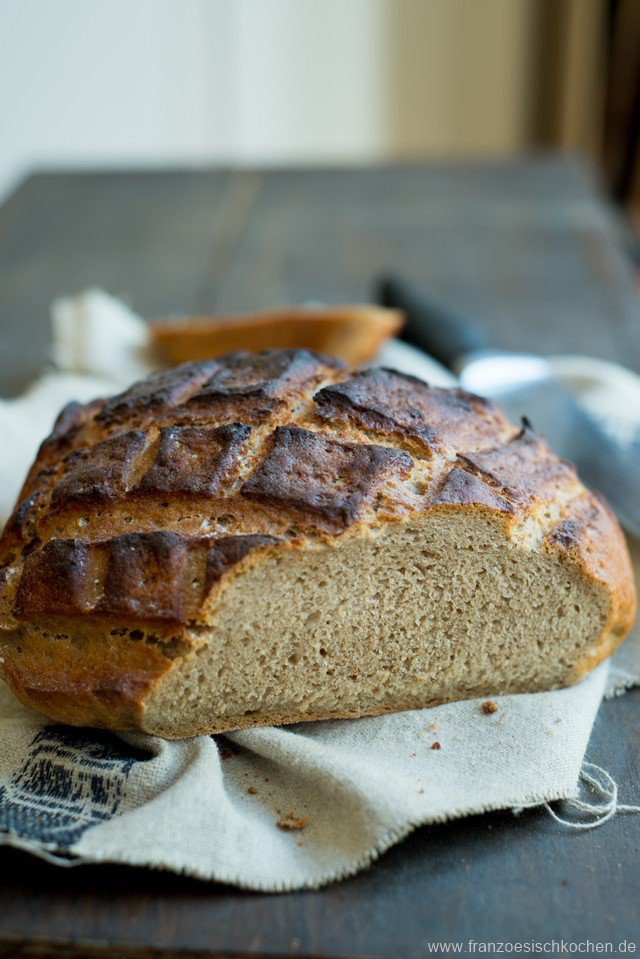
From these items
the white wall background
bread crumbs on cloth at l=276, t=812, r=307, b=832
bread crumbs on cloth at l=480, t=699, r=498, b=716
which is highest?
bread crumbs on cloth at l=276, t=812, r=307, b=832

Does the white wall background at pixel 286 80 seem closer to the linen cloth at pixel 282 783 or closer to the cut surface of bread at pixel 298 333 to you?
the cut surface of bread at pixel 298 333

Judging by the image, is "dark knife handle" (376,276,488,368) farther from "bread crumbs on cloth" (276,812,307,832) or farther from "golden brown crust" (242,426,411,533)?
"bread crumbs on cloth" (276,812,307,832)

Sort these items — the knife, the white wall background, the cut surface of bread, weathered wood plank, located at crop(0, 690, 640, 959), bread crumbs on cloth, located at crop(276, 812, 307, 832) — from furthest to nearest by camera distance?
the white wall background → the cut surface of bread → the knife → bread crumbs on cloth, located at crop(276, 812, 307, 832) → weathered wood plank, located at crop(0, 690, 640, 959)

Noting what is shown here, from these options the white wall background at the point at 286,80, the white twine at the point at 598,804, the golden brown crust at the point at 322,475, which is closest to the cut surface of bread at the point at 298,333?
the golden brown crust at the point at 322,475

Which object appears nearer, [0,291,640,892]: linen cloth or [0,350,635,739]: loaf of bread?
[0,291,640,892]: linen cloth

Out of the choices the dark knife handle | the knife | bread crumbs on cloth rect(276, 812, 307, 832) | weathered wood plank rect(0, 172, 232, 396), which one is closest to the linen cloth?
bread crumbs on cloth rect(276, 812, 307, 832)

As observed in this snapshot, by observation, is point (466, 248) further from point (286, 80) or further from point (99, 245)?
point (286, 80)

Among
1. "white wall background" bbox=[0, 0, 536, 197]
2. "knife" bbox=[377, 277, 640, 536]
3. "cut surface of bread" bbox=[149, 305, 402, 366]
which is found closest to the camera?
"knife" bbox=[377, 277, 640, 536]

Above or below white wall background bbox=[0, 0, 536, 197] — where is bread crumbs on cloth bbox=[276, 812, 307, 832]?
above
